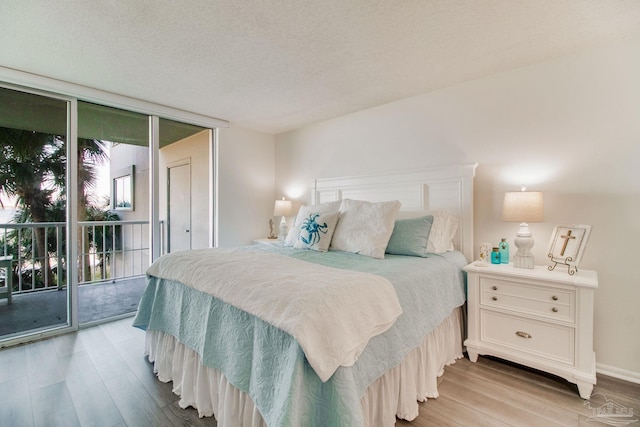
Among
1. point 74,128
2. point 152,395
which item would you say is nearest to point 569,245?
point 152,395

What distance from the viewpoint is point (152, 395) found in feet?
5.92

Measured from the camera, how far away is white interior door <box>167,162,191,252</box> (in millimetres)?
4070

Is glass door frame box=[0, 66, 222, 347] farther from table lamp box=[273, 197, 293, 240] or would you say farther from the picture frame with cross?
the picture frame with cross

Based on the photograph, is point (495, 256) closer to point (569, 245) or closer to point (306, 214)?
point (569, 245)

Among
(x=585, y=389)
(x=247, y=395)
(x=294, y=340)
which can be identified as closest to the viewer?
(x=294, y=340)

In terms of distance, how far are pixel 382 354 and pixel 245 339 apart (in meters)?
0.65

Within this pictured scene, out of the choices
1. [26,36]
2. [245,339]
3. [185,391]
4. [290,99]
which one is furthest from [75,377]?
[290,99]

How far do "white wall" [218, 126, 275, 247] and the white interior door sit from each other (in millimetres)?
635

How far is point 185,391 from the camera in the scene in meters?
1.72

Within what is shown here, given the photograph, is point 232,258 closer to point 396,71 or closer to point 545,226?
point 396,71

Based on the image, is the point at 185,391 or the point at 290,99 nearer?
the point at 185,391

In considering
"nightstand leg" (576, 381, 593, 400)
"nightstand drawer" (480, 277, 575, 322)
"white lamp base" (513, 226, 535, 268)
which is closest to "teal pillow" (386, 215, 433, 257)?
"nightstand drawer" (480, 277, 575, 322)

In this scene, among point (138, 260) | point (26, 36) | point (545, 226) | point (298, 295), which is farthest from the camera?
point (138, 260)

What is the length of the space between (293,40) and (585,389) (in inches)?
113
